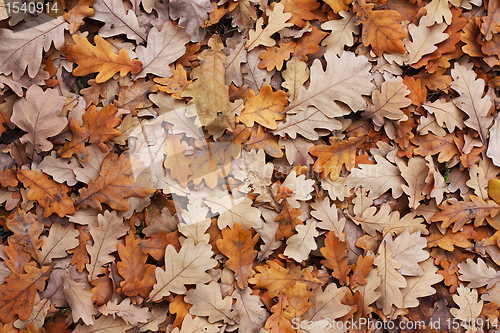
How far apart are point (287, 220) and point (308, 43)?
3.37 ft

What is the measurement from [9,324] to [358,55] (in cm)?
237

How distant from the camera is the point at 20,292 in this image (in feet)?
5.53

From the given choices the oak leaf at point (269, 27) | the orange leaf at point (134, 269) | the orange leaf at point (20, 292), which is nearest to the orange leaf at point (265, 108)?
the oak leaf at point (269, 27)

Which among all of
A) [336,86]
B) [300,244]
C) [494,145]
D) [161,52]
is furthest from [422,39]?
[161,52]

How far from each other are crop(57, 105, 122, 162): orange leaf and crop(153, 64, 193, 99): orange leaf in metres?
0.30

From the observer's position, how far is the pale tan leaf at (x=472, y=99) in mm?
2021

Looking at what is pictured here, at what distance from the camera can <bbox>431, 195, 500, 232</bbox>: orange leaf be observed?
6.46 feet

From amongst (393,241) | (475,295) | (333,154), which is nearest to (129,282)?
(333,154)

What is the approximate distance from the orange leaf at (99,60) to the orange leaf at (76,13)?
8 centimetres

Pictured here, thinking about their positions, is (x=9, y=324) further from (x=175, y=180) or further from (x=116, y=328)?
(x=175, y=180)

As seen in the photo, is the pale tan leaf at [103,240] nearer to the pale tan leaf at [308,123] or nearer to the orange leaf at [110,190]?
the orange leaf at [110,190]

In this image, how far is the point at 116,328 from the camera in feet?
5.61

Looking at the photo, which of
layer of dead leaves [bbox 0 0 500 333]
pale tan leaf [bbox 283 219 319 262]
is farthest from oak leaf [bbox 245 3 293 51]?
pale tan leaf [bbox 283 219 319 262]

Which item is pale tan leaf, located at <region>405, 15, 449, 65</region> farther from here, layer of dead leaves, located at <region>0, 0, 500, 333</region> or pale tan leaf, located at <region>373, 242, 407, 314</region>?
pale tan leaf, located at <region>373, 242, 407, 314</region>
